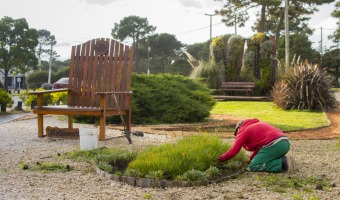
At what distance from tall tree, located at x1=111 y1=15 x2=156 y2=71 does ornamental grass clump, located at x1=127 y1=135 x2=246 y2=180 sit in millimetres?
59127

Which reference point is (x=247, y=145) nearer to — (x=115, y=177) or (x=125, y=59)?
(x=115, y=177)

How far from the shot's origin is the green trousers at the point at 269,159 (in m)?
5.08

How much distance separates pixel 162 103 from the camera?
36.6 feet

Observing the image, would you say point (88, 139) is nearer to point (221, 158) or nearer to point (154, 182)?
point (221, 158)

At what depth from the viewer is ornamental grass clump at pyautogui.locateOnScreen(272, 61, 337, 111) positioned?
15.2 metres

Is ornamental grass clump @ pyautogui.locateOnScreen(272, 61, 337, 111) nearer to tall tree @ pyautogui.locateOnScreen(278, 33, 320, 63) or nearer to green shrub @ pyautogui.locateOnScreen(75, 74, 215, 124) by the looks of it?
green shrub @ pyautogui.locateOnScreen(75, 74, 215, 124)

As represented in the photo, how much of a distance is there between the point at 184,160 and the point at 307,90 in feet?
36.9

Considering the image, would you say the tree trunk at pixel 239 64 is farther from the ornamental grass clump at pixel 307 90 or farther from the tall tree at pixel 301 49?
the tall tree at pixel 301 49

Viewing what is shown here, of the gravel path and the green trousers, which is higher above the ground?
the green trousers

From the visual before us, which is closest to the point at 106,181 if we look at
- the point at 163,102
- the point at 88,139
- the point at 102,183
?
the point at 102,183

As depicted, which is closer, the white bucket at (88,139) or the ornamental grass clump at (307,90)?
the white bucket at (88,139)

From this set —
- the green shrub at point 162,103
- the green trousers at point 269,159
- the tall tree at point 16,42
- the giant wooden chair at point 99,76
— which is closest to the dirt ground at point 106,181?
the green trousers at point 269,159

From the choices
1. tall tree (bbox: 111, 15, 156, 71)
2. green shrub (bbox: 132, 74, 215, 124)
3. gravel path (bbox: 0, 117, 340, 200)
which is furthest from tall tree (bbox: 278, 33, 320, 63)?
gravel path (bbox: 0, 117, 340, 200)

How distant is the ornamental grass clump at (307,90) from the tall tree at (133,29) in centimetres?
4926
